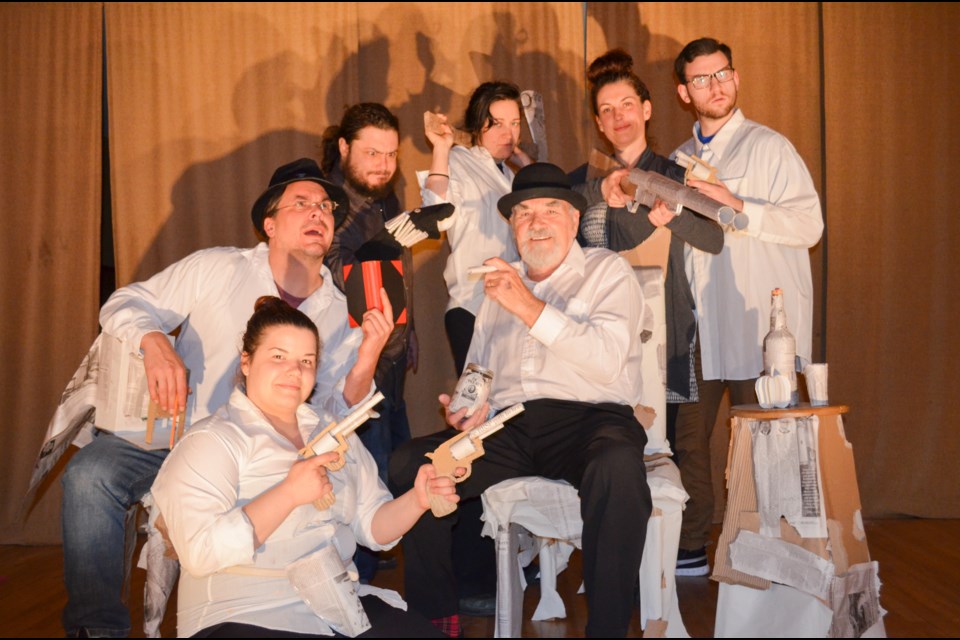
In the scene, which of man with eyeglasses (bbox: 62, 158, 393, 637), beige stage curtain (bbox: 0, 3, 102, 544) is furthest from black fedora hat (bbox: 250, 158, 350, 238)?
beige stage curtain (bbox: 0, 3, 102, 544)

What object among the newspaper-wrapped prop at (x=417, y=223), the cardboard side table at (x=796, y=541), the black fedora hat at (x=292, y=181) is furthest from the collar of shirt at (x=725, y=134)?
the black fedora hat at (x=292, y=181)

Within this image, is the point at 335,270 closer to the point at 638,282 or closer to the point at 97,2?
the point at 638,282

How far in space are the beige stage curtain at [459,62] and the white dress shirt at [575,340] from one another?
1.42 metres

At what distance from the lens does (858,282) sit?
4.36 m

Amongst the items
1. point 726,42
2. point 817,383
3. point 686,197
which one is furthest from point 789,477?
point 726,42

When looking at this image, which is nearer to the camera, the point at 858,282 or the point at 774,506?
the point at 774,506

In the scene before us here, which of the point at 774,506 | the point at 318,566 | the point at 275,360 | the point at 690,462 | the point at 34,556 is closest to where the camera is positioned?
the point at 318,566

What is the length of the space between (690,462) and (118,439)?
2.02 m

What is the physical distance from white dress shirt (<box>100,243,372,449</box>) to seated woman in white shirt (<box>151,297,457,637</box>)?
63 cm

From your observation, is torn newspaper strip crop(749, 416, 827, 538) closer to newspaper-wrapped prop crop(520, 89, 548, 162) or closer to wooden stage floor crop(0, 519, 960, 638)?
wooden stage floor crop(0, 519, 960, 638)

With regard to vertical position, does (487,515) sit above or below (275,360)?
below

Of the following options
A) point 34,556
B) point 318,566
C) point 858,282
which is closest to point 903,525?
point 858,282

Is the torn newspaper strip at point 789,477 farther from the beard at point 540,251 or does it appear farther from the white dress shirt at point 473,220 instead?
the white dress shirt at point 473,220

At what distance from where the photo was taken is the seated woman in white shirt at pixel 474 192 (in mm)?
3480
